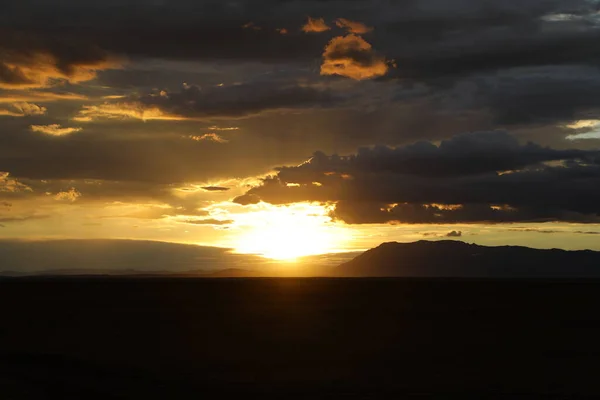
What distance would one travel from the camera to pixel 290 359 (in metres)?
40.8

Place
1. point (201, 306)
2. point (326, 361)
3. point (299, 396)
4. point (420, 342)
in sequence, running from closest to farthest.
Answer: point (299, 396), point (326, 361), point (420, 342), point (201, 306)

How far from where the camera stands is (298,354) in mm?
42594

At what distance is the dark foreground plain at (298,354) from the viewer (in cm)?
3253

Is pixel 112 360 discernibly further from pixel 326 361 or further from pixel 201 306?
pixel 201 306

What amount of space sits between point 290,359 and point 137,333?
15787 millimetres

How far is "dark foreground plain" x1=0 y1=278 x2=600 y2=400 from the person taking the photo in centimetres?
3253

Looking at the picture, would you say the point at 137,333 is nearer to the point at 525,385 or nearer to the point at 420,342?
the point at 420,342

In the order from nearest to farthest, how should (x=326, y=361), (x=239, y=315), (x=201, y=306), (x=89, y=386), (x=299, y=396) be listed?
(x=299, y=396)
(x=89, y=386)
(x=326, y=361)
(x=239, y=315)
(x=201, y=306)

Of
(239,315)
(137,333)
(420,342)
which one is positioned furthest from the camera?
(239,315)

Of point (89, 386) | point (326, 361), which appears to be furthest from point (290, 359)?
point (89, 386)

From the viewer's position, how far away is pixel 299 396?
101ft

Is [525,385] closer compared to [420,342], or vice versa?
[525,385]

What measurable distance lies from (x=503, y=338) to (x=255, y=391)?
2332 centimetres

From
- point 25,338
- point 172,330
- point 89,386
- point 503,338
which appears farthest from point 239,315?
point 89,386
